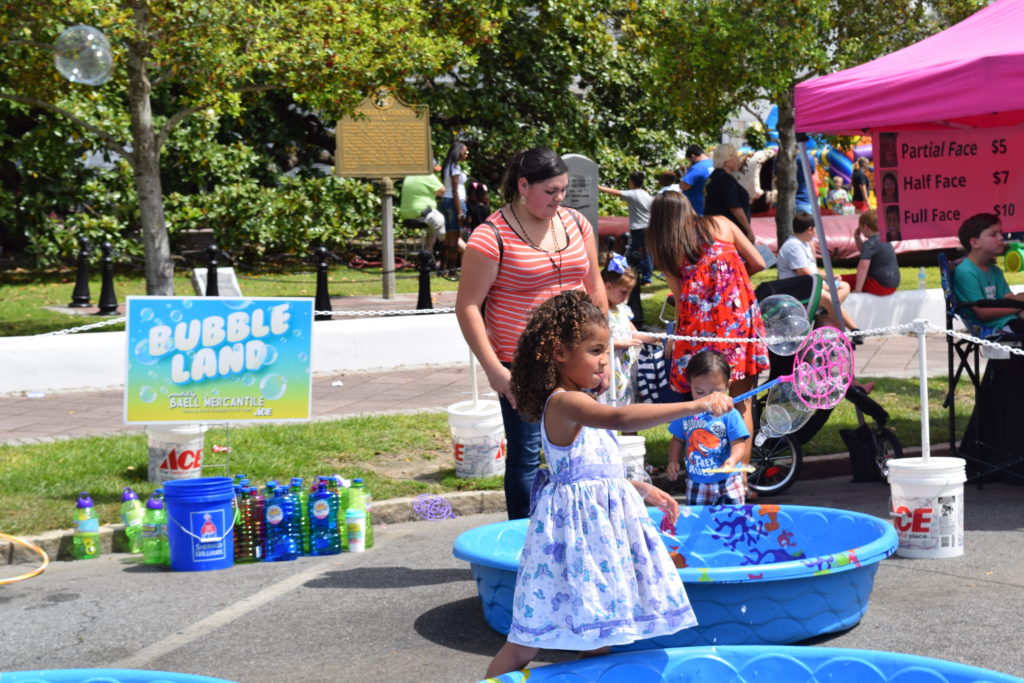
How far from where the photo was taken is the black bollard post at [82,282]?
15.0 m

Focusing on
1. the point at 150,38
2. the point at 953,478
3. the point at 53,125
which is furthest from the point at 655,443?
the point at 53,125

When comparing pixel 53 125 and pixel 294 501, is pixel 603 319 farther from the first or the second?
pixel 53 125

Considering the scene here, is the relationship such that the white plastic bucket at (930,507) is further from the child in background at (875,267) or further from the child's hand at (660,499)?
the child in background at (875,267)

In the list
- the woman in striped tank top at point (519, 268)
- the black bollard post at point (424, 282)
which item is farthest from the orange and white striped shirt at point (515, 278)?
the black bollard post at point (424, 282)

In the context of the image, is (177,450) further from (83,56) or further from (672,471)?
(83,56)

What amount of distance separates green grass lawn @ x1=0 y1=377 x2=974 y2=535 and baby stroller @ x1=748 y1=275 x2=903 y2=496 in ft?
1.79

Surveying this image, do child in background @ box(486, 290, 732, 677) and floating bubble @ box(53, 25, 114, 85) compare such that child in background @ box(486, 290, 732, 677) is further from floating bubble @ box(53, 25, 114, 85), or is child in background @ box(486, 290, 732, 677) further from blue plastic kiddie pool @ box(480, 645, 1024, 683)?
floating bubble @ box(53, 25, 114, 85)

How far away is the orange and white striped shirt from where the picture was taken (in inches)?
223

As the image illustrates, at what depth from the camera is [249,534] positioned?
6969mm

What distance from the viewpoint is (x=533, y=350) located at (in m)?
4.21

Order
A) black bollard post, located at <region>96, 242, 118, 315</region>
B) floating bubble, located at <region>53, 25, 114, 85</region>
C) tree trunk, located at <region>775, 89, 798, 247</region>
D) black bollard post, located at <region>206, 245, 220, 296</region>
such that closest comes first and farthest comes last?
1. floating bubble, located at <region>53, 25, 114, 85</region>
2. black bollard post, located at <region>206, 245, 220, 296</region>
3. black bollard post, located at <region>96, 242, 118, 315</region>
4. tree trunk, located at <region>775, 89, 798, 247</region>

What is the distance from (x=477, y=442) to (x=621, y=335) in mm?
1191

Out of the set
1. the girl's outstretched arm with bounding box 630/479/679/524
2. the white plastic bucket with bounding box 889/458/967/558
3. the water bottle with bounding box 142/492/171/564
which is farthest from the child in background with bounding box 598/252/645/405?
the girl's outstretched arm with bounding box 630/479/679/524

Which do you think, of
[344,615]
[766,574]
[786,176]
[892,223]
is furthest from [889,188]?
[786,176]
